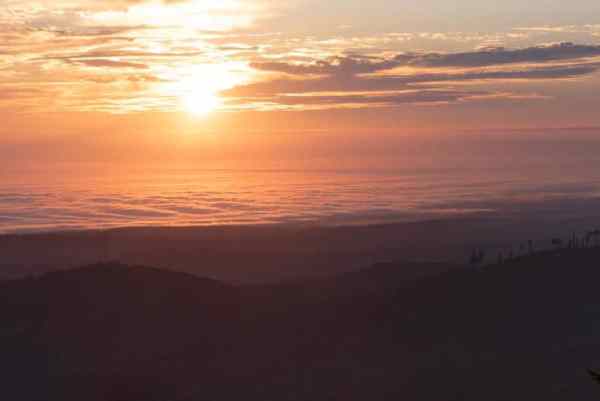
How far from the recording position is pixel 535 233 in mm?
56156

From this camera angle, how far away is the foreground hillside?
2286 cm

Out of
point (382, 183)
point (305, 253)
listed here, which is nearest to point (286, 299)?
point (305, 253)

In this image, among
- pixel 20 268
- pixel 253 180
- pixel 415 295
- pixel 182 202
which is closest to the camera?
pixel 415 295

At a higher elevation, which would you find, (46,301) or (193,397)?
(46,301)

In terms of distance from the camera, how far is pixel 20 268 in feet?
153

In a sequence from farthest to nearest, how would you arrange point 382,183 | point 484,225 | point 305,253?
point 382,183
point 484,225
point 305,253

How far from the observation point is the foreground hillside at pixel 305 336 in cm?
2286

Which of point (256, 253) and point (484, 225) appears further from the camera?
point (484, 225)

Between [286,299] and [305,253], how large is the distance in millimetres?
20004

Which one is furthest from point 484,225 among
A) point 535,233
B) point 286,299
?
point 286,299

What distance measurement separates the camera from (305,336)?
26.8 m

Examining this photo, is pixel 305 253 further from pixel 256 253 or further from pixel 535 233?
pixel 535 233

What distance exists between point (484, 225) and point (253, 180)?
147 ft

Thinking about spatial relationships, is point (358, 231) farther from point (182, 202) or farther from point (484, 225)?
point (182, 202)
